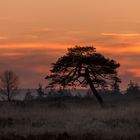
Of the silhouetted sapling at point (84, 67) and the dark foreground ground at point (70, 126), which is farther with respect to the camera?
the silhouetted sapling at point (84, 67)

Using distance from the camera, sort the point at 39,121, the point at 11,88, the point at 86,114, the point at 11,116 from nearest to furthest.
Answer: the point at 39,121 < the point at 11,116 < the point at 86,114 < the point at 11,88

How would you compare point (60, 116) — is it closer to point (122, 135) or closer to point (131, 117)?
point (131, 117)

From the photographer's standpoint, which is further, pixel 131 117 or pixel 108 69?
pixel 108 69

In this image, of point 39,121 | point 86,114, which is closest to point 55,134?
point 39,121

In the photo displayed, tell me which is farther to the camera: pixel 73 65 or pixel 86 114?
pixel 73 65

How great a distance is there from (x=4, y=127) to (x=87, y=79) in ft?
93.9

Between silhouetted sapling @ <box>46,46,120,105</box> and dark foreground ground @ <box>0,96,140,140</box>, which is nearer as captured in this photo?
dark foreground ground @ <box>0,96,140,140</box>

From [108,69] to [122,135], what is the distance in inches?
1284

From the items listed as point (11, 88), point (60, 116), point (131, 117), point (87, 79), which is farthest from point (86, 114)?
point (11, 88)

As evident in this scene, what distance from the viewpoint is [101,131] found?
23391mm

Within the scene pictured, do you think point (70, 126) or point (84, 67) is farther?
point (84, 67)

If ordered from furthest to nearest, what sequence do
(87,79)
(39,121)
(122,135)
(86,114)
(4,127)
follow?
(87,79) < (86,114) < (39,121) < (4,127) < (122,135)

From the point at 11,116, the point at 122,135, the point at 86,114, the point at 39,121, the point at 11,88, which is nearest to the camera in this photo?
the point at 122,135

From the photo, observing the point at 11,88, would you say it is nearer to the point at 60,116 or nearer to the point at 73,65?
the point at 73,65
